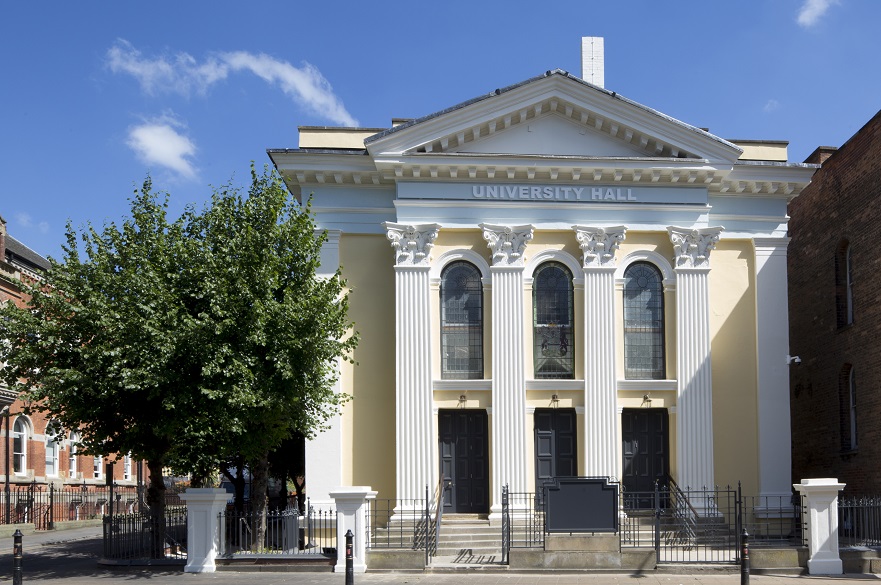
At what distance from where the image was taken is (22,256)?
40.2 meters

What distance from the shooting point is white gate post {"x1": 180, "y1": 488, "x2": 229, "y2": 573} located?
62.5 ft

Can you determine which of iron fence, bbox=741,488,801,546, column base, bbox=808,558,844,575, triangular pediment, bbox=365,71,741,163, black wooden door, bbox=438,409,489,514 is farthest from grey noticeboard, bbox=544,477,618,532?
triangular pediment, bbox=365,71,741,163

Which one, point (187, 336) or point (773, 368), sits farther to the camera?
point (773, 368)

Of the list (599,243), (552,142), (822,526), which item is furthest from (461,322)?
(822,526)

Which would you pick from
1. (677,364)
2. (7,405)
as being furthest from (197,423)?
(7,405)

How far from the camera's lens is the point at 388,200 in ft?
81.2

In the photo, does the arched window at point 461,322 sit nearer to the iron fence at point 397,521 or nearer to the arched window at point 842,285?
the iron fence at point 397,521

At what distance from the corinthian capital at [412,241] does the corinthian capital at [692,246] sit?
603 cm

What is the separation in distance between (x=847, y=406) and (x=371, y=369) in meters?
12.4

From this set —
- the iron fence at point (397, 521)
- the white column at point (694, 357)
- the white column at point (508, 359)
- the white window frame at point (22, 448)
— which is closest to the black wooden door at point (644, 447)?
the white column at point (694, 357)

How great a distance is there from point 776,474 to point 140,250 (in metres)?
16.1

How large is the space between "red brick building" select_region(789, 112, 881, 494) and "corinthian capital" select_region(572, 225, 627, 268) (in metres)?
5.88

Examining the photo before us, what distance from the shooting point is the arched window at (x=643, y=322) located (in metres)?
24.6

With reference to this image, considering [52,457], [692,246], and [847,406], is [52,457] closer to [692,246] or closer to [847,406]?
[692,246]
